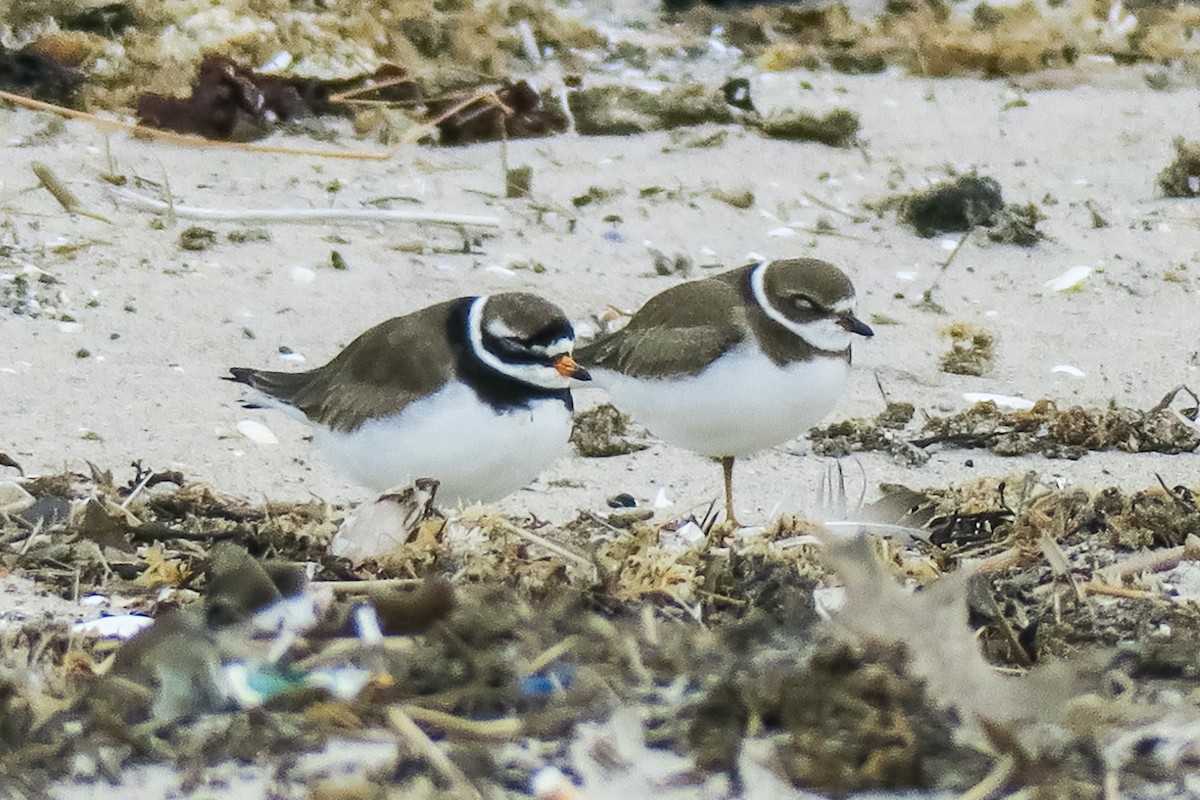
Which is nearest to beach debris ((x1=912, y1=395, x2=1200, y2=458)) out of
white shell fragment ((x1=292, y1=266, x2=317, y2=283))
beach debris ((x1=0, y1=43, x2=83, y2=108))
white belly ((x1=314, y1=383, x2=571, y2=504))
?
white belly ((x1=314, y1=383, x2=571, y2=504))

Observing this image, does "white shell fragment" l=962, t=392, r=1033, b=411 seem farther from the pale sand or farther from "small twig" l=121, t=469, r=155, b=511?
"small twig" l=121, t=469, r=155, b=511

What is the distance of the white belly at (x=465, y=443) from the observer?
3621 mm

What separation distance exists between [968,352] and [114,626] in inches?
120

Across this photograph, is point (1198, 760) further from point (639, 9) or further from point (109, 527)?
point (639, 9)

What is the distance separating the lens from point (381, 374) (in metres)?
3.84

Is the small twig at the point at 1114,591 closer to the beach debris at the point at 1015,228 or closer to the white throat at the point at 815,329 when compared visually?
the white throat at the point at 815,329

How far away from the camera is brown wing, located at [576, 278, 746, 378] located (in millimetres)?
4078

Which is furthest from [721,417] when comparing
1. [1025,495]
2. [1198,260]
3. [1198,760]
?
[1198,260]

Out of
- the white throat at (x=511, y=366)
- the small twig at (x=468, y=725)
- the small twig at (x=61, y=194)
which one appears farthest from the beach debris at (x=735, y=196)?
the small twig at (x=468, y=725)

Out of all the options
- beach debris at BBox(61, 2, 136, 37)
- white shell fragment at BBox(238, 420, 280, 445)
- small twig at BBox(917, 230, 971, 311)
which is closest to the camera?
white shell fragment at BBox(238, 420, 280, 445)

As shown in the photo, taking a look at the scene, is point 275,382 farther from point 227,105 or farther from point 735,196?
point 227,105

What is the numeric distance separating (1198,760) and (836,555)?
553mm

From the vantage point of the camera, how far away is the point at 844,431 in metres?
4.70

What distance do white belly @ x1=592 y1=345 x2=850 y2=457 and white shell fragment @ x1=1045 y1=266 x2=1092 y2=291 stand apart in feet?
6.36
